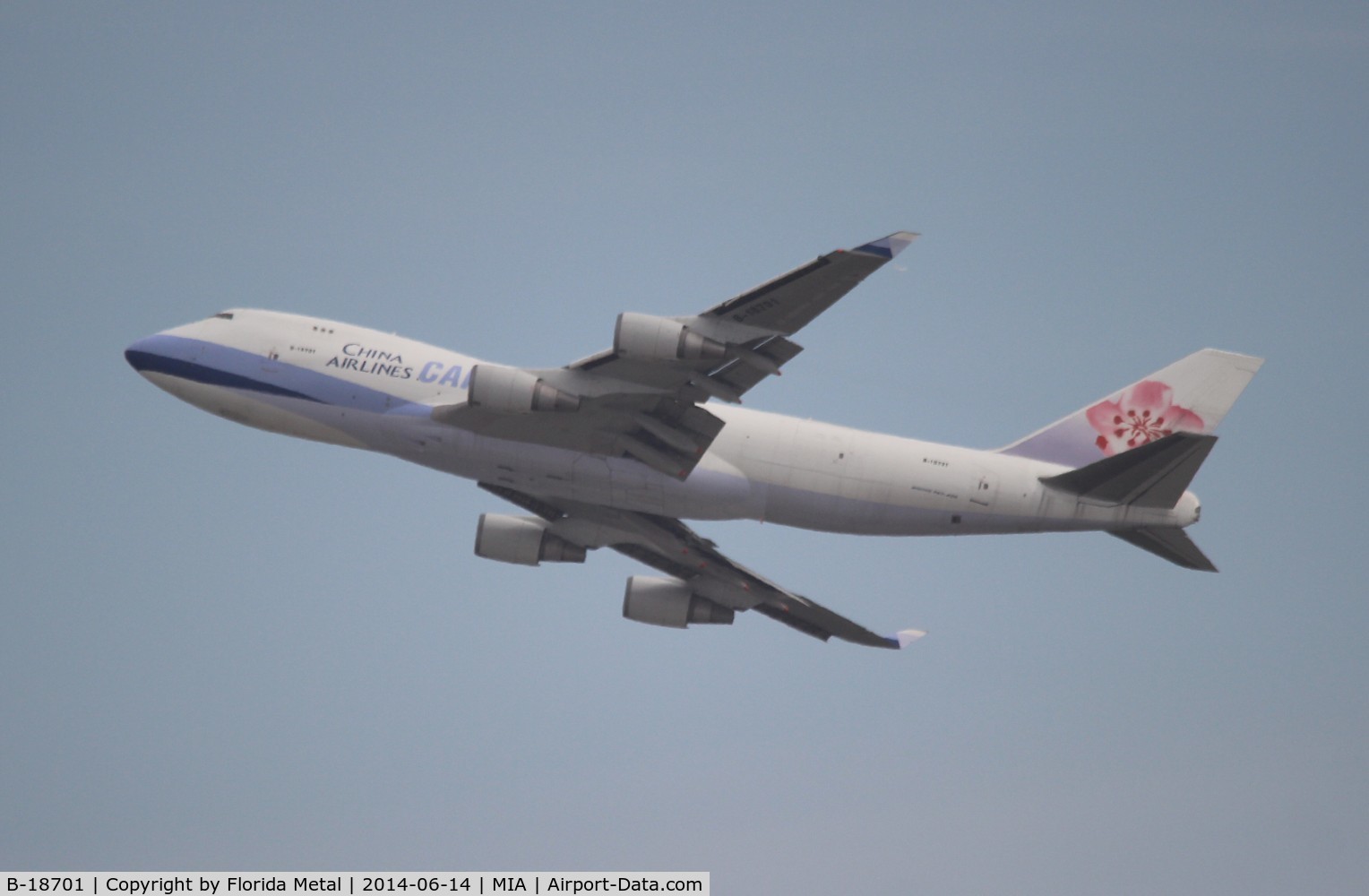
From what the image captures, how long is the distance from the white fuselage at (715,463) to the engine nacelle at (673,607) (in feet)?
22.5

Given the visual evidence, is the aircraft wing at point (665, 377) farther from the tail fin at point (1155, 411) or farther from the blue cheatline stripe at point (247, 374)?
the tail fin at point (1155, 411)

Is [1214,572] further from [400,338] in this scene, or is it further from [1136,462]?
[400,338]

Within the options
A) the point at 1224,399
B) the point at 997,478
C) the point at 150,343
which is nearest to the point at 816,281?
the point at 997,478

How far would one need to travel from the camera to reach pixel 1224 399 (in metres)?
44.3

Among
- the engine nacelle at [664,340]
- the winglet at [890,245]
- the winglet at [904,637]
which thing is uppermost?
the winglet at [890,245]

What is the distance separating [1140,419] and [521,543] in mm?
19768

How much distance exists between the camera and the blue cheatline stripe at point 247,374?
135 feet

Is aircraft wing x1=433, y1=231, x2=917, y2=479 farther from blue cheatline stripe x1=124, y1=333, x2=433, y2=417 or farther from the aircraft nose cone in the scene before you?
the aircraft nose cone

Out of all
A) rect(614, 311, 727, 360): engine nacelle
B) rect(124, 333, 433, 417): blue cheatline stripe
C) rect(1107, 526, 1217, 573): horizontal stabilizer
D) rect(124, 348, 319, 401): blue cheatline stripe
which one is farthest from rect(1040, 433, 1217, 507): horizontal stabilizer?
rect(124, 348, 319, 401): blue cheatline stripe

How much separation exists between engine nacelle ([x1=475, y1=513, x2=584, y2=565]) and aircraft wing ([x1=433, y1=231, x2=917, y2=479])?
22.0ft

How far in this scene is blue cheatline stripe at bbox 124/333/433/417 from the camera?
4106cm

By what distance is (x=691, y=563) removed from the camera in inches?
1859

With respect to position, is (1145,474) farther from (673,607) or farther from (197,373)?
(197,373)

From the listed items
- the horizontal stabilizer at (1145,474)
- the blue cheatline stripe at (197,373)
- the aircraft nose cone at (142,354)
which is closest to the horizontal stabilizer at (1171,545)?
the horizontal stabilizer at (1145,474)
